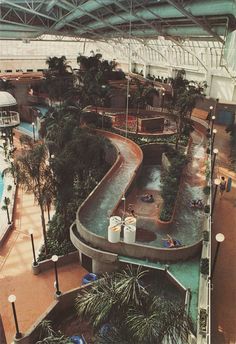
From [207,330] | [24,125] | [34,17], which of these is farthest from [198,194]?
[34,17]

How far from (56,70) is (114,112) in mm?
13365

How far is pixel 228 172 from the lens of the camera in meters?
22.6

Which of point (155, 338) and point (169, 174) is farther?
point (169, 174)

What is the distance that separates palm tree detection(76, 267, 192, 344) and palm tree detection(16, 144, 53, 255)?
23.5ft

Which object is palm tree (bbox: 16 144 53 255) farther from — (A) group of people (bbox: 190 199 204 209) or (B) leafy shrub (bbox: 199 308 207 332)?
(B) leafy shrub (bbox: 199 308 207 332)

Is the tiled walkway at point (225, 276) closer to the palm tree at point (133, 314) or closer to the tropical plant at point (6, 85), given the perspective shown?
the palm tree at point (133, 314)

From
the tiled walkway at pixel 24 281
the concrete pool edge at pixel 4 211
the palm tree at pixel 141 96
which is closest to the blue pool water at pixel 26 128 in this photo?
the concrete pool edge at pixel 4 211

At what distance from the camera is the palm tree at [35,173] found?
15.0 meters

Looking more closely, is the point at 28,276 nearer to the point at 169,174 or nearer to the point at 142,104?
the point at 169,174

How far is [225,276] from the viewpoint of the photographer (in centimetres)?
1348

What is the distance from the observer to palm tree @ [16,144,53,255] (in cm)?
1497

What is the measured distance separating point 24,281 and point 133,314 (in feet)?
25.7

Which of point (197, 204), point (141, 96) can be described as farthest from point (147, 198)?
point (141, 96)

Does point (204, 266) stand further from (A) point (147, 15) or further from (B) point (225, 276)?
(A) point (147, 15)
